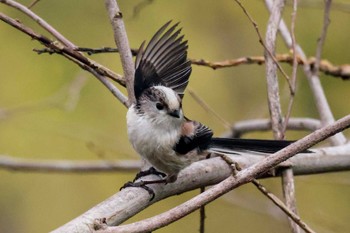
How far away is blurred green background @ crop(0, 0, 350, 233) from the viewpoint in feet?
14.4

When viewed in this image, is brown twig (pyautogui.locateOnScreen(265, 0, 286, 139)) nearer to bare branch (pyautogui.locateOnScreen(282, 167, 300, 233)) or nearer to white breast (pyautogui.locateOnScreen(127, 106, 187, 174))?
bare branch (pyautogui.locateOnScreen(282, 167, 300, 233))

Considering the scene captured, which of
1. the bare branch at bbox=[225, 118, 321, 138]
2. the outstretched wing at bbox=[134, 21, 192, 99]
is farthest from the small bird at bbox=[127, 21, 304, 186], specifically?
the bare branch at bbox=[225, 118, 321, 138]

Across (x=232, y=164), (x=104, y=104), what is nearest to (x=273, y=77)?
(x=232, y=164)

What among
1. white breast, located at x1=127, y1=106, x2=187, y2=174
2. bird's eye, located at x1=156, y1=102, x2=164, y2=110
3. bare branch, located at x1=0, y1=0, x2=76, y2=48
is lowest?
white breast, located at x1=127, y1=106, x2=187, y2=174

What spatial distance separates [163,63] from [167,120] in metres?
0.17

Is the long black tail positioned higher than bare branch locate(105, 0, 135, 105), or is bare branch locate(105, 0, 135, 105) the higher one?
bare branch locate(105, 0, 135, 105)

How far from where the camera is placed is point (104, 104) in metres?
4.56

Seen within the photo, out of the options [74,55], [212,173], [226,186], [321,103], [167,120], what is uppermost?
[321,103]

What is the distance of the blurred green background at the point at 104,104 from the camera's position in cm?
438

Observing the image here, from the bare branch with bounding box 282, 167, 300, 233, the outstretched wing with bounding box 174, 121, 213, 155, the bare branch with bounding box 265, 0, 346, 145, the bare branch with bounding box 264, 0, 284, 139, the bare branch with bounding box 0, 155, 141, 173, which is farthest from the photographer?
the bare branch with bounding box 0, 155, 141, 173

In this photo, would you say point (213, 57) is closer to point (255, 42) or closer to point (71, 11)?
point (255, 42)

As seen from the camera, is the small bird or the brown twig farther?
the brown twig

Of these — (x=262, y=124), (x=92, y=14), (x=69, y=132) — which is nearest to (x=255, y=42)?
(x=92, y=14)

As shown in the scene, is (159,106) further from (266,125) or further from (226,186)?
(266,125)
